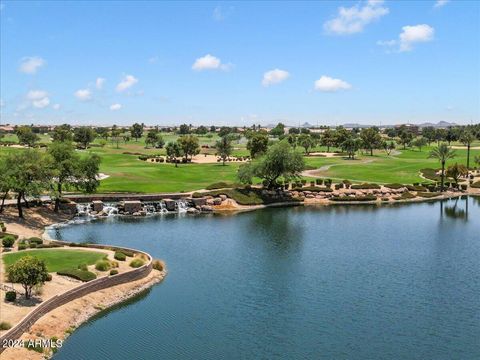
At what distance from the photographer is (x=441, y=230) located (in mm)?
87062

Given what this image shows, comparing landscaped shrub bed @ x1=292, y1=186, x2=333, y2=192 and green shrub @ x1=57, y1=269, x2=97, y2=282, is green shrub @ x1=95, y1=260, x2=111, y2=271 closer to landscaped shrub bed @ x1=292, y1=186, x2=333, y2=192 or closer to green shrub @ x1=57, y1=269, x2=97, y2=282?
green shrub @ x1=57, y1=269, x2=97, y2=282

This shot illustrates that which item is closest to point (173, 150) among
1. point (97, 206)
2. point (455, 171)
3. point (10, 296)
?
point (97, 206)

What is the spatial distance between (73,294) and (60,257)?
12.2 m

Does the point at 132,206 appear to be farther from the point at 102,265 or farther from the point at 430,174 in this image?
the point at 430,174

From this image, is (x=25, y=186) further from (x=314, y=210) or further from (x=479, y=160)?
(x=479, y=160)

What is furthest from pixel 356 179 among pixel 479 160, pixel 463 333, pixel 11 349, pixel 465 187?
pixel 11 349

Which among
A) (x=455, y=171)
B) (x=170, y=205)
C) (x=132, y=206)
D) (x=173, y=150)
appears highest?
(x=173, y=150)

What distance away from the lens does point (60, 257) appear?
2388 inches

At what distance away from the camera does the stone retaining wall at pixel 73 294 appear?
40094mm

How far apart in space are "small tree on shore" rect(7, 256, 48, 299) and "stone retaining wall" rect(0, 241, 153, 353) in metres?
2.11

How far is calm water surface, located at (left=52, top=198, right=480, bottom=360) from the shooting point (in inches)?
1656

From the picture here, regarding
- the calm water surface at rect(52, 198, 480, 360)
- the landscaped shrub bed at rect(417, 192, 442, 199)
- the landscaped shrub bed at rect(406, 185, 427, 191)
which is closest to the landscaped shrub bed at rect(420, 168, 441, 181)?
the landscaped shrub bed at rect(406, 185, 427, 191)

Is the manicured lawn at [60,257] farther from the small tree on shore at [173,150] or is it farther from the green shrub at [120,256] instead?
the small tree on shore at [173,150]

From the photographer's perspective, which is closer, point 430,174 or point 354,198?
point 354,198
